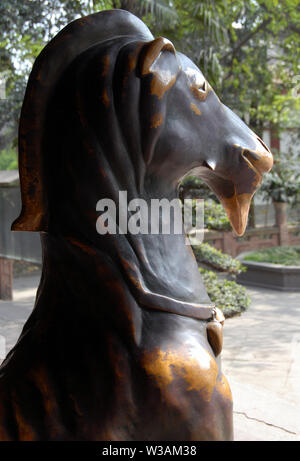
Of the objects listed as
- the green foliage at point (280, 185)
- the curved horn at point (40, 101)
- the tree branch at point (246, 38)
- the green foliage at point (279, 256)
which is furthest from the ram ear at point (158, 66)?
the green foliage at point (280, 185)

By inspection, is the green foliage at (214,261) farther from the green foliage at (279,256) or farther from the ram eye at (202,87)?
the ram eye at (202,87)

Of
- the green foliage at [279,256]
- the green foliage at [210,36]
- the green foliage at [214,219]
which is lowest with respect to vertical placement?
the green foliage at [279,256]

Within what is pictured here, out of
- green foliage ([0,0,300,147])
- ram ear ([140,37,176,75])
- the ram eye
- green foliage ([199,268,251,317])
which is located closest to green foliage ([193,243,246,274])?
green foliage ([199,268,251,317])

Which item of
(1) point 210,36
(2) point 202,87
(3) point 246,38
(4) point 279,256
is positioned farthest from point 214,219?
(2) point 202,87

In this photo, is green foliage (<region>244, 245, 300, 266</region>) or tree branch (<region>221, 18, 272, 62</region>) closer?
green foliage (<region>244, 245, 300, 266</region>)

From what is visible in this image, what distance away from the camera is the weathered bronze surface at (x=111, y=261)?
42.5 inches

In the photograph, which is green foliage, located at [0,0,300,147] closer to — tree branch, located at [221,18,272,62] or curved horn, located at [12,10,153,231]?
tree branch, located at [221,18,272,62]

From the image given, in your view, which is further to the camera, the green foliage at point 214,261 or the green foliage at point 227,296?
the green foliage at point 214,261

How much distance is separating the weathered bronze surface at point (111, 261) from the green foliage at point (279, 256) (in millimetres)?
7337

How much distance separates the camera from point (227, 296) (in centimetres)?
625

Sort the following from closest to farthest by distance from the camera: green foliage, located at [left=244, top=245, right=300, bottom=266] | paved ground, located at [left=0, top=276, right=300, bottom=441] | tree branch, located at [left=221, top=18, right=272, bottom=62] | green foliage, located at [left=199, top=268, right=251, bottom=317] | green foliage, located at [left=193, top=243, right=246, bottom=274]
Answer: paved ground, located at [left=0, top=276, right=300, bottom=441]
green foliage, located at [left=199, top=268, right=251, bottom=317]
green foliage, located at [left=193, top=243, right=246, bottom=274]
green foliage, located at [left=244, top=245, right=300, bottom=266]
tree branch, located at [left=221, top=18, right=272, bottom=62]

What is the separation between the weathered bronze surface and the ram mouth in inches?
2.8

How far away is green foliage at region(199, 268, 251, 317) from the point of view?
6.11 metres

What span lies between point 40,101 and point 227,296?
5.31m
